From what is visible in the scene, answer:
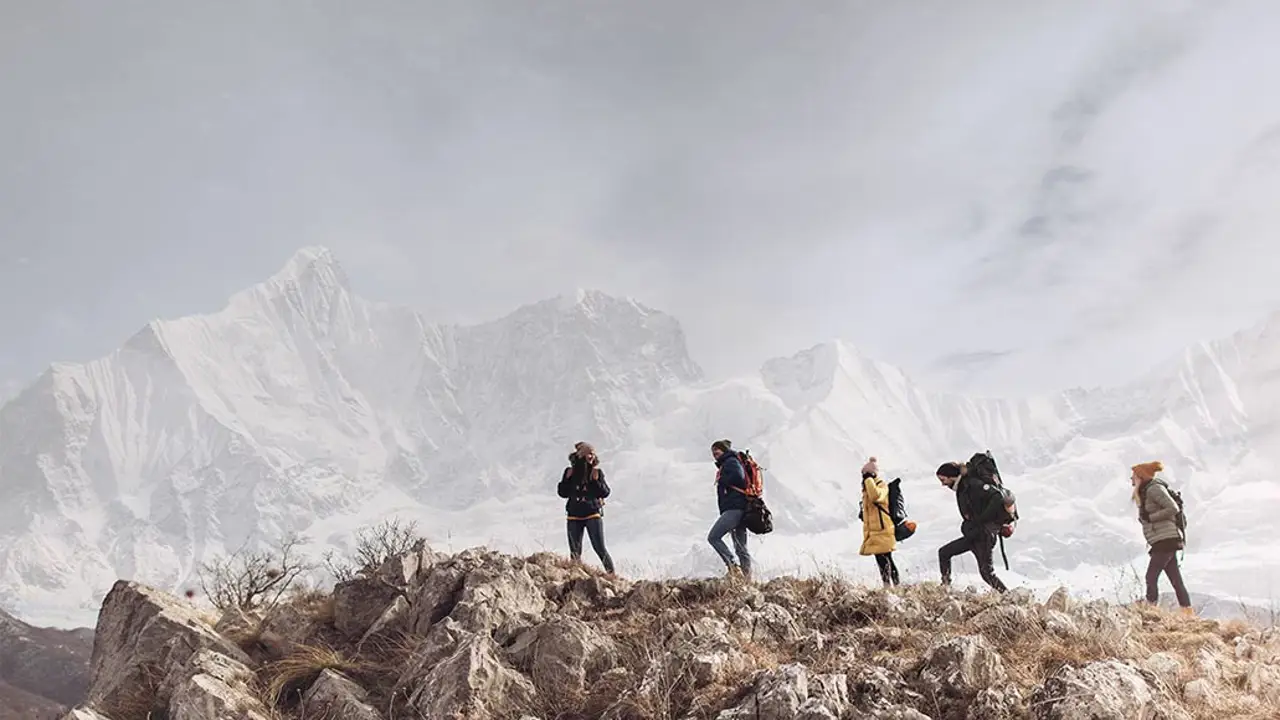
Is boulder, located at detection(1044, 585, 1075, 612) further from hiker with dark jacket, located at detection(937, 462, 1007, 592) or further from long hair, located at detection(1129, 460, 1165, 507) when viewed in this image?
long hair, located at detection(1129, 460, 1165, 507)

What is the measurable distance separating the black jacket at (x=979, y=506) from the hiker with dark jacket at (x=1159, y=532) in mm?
1861

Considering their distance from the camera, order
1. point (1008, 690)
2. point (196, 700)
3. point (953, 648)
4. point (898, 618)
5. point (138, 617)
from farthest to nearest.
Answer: point (138, 617) → point (898, 618) → point (196, 700) → point (953, 648) → point (1008, 690)

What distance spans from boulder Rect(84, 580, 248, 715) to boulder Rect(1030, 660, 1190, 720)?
764cm

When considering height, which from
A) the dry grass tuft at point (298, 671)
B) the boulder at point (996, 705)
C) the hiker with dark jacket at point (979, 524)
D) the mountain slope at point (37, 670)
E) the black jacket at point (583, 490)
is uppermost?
the mountain slope at point (37, 670)

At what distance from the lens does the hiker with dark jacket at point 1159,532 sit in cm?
1230

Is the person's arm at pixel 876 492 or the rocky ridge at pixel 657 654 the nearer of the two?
the rocky ridge at pixel 657 654

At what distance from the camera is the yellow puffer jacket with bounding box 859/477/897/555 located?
12.6m

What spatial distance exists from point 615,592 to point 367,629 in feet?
9.69

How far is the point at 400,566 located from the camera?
1106 cm

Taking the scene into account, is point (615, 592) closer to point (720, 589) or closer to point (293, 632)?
point (720, 589)

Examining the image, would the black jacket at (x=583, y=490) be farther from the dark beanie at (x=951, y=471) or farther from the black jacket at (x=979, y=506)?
the black jacket at (x=979, y=506)

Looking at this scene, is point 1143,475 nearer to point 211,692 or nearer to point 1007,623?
point 1007,623

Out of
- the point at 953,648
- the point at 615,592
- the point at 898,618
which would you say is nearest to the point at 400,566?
the point at 615,592

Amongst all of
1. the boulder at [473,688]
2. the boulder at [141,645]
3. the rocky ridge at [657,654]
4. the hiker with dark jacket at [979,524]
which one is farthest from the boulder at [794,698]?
the hiker with dark jacket at [979,524]
